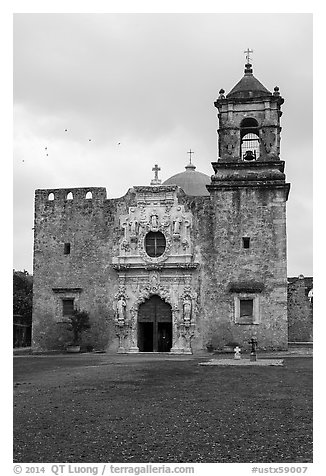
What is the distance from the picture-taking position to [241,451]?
8.98 metres

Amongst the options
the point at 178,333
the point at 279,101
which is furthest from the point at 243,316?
the point at 279,101

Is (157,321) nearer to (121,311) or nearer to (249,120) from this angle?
(121,311)

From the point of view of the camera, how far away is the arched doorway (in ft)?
96.8

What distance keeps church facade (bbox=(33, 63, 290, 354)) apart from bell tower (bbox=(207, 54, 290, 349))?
4 centimetres

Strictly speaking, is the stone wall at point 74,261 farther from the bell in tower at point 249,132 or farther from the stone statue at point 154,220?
the bell in tower at point 249,132

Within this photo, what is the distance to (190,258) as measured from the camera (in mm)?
29172

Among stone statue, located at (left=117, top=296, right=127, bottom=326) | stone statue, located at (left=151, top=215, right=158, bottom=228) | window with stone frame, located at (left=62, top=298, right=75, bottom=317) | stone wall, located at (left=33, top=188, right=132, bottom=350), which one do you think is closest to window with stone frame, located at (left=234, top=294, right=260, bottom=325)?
stone statue, located at (left=151, top=215, right=158, bottom=228)

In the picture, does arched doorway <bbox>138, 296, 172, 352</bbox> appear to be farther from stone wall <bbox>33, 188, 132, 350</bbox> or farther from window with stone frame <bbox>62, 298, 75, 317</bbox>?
window with stone frame <bbox>62, 298, 75, 317</bbox>

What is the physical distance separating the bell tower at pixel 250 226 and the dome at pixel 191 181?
8647 mm

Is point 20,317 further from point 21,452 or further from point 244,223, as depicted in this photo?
point 21,452

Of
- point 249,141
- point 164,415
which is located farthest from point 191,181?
point 164,415

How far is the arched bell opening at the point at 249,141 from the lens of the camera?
99.2 ft

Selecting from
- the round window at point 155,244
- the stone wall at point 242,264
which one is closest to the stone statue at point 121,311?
the round window at point 155,244
